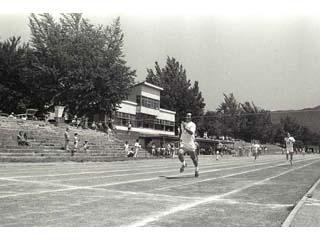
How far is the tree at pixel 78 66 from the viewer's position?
53594 millimetres

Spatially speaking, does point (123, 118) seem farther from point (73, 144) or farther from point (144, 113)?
point (73, 144)

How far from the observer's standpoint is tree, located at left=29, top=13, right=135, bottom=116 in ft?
176

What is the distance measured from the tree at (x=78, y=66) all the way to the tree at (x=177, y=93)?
1207 inches

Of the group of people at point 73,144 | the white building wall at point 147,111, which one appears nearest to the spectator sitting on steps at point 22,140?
the group of people at point 73,144

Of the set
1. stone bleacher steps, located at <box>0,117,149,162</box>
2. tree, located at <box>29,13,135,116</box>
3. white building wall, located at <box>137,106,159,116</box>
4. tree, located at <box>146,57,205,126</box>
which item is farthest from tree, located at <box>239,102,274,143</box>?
stone bleacher steps, located at <box>0,117,149,162</box>

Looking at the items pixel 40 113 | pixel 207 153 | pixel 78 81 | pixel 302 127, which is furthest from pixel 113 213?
pixel 302 127

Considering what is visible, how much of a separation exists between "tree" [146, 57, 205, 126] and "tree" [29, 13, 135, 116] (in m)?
30.7

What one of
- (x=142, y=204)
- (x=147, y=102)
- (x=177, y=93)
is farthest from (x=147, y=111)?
(x=142, y=204)

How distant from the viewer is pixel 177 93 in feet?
294

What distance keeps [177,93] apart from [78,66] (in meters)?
37.9

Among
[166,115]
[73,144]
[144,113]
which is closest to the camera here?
[73,144]

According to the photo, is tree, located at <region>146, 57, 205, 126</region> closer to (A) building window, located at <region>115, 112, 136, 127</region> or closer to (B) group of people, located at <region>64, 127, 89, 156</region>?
(A) building window, located at <region>115, 112, 136, 127</region>

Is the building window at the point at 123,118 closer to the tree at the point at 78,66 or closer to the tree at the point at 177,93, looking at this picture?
the tree at the point at 78,66
